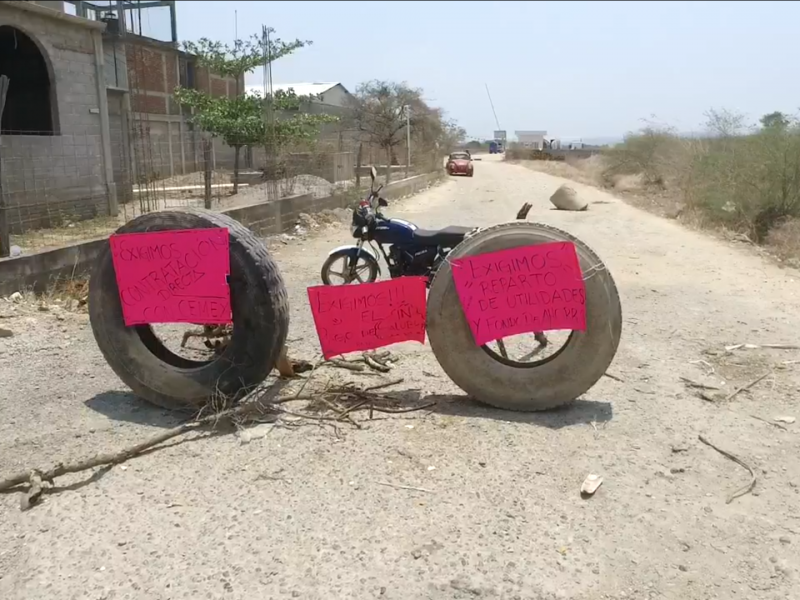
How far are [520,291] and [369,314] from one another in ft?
2.90

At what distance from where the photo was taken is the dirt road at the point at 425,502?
8.28ft

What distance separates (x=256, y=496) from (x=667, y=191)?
24033mm

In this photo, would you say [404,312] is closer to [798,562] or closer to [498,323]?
[498,323]

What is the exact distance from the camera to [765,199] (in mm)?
13523

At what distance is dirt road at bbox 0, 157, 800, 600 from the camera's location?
2.52m

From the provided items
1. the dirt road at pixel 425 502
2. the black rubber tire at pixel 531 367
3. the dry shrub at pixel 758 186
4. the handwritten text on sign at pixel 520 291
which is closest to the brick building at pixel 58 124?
the dirt road at pixel 425 502

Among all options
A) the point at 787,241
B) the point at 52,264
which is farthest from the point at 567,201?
the point at 52,264

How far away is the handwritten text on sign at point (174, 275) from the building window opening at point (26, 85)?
35.4 ft

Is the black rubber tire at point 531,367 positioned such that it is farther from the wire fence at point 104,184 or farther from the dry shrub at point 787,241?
the dry shrub at point 787,241

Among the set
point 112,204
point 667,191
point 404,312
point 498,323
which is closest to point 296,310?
point 404,312

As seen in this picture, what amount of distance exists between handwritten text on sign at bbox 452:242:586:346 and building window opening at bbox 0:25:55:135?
1188 centimetres

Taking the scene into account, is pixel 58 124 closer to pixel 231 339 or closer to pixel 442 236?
pixel 442 236

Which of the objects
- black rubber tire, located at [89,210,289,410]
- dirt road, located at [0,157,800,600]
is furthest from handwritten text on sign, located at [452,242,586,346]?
black rubber tire, located at [89,210,289,410]

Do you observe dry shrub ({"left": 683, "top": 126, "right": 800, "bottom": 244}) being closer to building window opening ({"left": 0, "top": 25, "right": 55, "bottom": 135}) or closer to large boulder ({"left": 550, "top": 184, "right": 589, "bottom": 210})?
large boulder ({"left": 550, "top": 184, "right": 589, "bottom": 210})
